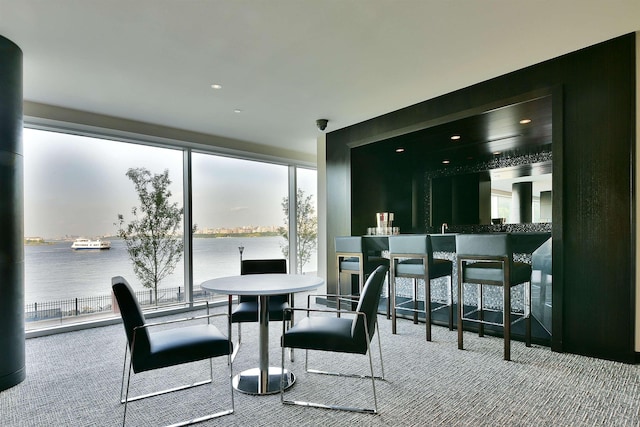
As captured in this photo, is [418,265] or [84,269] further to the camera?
[84,269]

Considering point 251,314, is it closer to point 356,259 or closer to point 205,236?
point 356,259

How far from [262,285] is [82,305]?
331 centimetres

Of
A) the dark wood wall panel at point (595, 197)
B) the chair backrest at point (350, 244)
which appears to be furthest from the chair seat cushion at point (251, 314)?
the dark wood wall panel at point (595, 197)

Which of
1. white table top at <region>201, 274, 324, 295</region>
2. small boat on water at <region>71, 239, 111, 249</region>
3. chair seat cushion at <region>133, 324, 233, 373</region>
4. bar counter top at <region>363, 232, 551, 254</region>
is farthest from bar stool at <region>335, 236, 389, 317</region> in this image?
small boat on water at <region>71, 239, 111, 249</region>

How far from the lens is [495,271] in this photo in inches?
137

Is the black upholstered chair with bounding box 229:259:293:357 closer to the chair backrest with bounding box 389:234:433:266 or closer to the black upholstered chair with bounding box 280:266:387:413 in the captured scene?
the black upholstered chair with bounding box 280:266:387:413

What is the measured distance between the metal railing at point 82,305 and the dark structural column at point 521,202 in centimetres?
414

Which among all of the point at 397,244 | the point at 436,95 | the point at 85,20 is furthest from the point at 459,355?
the point at 85,20

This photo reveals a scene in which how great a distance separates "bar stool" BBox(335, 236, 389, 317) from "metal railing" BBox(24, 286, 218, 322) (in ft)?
5.94

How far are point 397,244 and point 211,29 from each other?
2.79 metres

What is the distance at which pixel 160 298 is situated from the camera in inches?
215

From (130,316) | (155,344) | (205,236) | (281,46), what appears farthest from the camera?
(205,236)

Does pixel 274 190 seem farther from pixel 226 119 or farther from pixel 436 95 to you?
pixel 436 95

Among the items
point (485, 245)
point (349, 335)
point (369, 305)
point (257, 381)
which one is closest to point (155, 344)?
point (257, 381)
